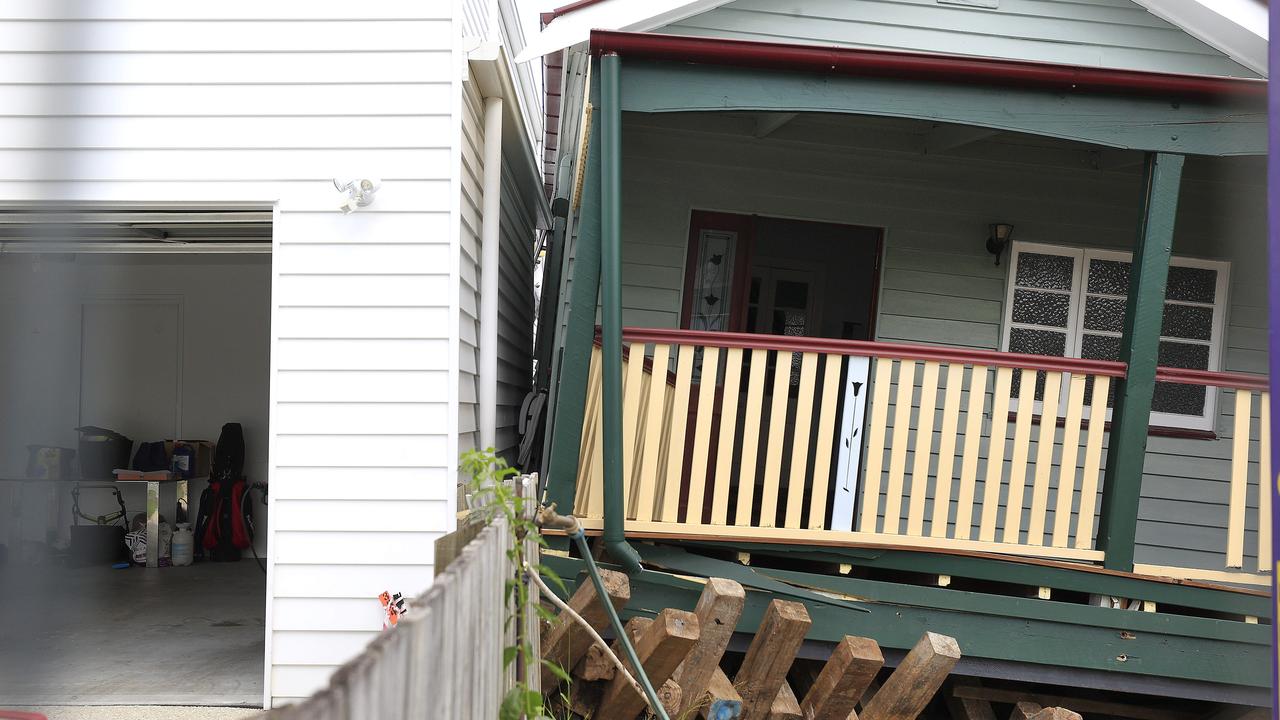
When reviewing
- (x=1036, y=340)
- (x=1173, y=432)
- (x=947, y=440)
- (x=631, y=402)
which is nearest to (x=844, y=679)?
(x=947, y=440)

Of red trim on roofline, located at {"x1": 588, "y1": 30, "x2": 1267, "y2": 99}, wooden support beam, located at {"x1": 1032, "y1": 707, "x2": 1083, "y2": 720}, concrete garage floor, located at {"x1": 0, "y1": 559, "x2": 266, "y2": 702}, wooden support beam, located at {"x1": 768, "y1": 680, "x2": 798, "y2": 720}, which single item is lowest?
concrete garage floor, located at {"x1": 0, "y1": 559, "x2": 266, "y2": 702}

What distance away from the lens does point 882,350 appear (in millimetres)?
4266

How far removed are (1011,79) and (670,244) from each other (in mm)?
2645

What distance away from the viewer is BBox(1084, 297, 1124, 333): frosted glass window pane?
6.40 m

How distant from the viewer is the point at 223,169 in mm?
4332

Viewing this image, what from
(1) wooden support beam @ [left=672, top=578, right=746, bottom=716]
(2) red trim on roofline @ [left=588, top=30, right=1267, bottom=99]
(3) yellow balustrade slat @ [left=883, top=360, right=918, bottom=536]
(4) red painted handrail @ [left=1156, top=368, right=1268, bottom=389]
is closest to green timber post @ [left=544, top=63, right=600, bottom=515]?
(2) red trim on roofline @ [left=588, top=30, right=1267, bottom=99]

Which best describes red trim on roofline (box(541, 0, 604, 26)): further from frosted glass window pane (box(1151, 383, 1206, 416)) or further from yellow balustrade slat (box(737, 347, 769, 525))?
frosted glass window pane (box(1151, 383, 1206, 416))

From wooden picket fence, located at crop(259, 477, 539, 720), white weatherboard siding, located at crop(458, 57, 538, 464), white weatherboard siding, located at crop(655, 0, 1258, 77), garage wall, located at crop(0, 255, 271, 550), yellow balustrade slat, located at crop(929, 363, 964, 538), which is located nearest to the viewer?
wooden picket fence, located at crop(259, 477, 539, 720)

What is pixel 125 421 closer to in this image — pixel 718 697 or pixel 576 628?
pixel 576 628

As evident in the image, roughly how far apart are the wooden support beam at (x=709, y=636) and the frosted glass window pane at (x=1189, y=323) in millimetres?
4695

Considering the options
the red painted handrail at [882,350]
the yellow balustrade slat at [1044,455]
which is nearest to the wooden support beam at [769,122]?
the red painted handrail at [882,350]

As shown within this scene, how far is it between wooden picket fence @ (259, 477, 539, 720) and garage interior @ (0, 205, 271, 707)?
0.27m

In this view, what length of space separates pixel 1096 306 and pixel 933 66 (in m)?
3.12

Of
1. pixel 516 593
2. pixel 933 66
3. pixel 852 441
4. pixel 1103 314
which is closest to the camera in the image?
pixel 516 593
